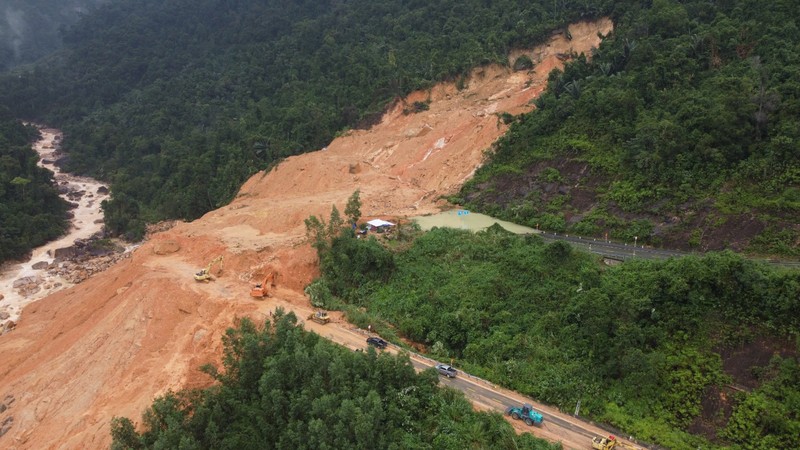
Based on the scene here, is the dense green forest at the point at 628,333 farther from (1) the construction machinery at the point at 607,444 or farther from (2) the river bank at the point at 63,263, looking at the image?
(2) the river bank at the point at 63,263

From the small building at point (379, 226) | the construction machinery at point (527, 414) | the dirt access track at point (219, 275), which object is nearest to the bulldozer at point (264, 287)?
the dirt access track at point (219, 275)

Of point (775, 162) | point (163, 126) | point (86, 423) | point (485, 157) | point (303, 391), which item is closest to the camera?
point (303, 391)

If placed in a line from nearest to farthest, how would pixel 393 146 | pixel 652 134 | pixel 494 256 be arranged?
pixel 494 256 → pixel 652 134 → pixel 393 146

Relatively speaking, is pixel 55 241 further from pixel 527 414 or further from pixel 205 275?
pixel 527 414

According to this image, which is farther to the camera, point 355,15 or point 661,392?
point 355,15

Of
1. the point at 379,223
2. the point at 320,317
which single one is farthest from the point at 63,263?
the point at 320,317

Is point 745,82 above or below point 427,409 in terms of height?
above

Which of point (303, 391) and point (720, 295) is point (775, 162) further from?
point (303, 391)

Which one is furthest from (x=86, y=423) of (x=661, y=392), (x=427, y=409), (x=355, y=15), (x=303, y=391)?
(x=355, y=15)
